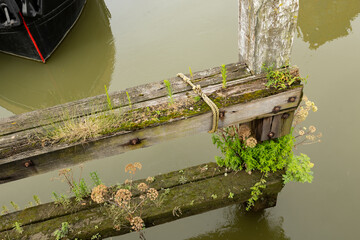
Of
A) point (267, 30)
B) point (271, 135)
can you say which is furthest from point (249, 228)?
point (267, 30)

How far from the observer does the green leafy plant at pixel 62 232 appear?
2.95 metres

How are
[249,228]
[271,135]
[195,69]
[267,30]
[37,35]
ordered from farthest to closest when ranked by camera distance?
[37,35], [195,69], [249,228], [271,135], [267,30]

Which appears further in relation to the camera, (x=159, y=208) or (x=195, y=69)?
(x=195, y=69)

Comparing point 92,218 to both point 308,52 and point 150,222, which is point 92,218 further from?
point 308,52

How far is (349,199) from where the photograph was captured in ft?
12.8

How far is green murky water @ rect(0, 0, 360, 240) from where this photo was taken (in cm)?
392

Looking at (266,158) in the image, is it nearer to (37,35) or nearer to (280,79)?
(280,79)

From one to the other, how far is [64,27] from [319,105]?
666 centimetres

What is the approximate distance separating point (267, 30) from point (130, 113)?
1296mm

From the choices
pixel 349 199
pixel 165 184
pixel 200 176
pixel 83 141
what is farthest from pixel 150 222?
pixel 349 199

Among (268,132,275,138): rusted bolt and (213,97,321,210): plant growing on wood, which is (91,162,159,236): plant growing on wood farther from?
(268,132,275,138): rusted bolt

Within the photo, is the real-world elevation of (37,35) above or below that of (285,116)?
above

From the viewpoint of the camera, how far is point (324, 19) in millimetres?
6867

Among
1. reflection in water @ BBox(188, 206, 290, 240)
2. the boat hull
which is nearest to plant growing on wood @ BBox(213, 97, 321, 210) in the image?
reflection in water @ BBox(188, 206, 290, 240)
